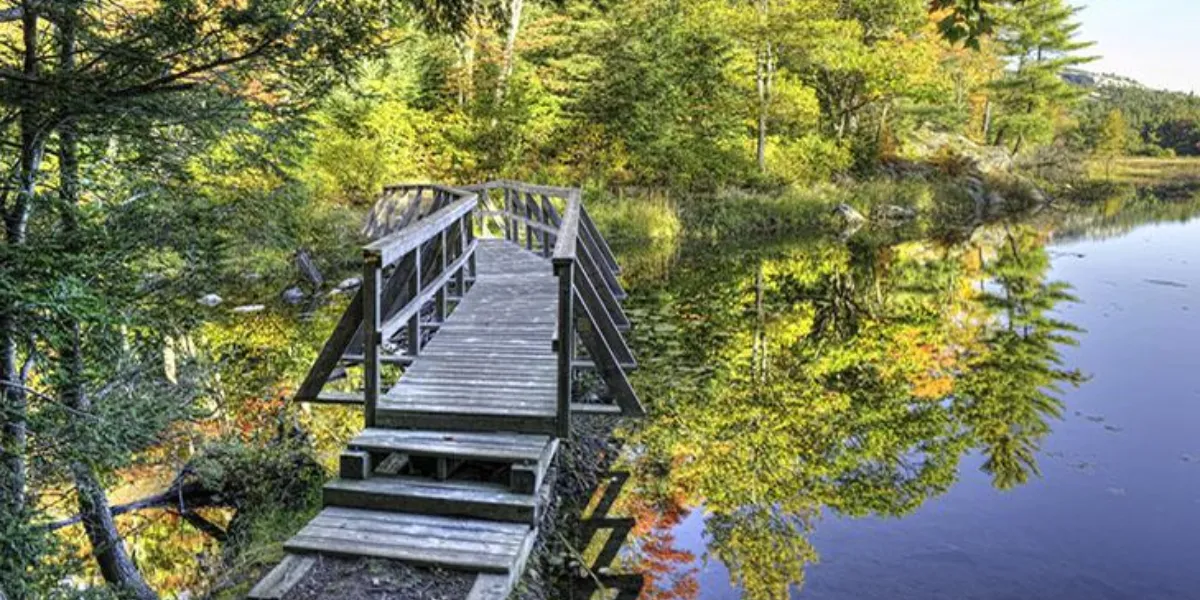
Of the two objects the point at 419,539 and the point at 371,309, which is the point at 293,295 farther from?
the point at 419,539

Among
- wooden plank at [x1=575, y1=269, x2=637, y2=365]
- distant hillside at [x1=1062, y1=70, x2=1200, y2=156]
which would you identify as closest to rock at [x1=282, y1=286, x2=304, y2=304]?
wooden plank at [x1=575, y1=269, x2=637, y2=365]

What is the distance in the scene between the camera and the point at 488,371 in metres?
5.77

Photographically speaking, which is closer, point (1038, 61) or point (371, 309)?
point (371, 309)

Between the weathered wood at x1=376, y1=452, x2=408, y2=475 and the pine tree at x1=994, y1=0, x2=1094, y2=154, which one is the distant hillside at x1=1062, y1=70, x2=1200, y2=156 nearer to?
the pine tree at x1=994, y1=0, x2=1094, y2=154

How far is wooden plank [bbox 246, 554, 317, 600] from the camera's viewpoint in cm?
350

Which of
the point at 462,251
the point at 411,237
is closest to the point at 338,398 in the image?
the point at 411,237

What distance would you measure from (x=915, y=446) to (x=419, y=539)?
5165 mm

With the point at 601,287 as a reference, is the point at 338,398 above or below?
below

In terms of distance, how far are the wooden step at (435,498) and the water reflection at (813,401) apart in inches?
45.9

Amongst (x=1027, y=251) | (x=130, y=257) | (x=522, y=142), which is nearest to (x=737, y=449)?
(x=130, y=257)

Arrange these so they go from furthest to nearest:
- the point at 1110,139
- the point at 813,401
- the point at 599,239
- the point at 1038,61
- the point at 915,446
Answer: the point at 1110,139 < the point at 1038,61 < the point at 599,239 < the point at 813,401 < the point at 915,446

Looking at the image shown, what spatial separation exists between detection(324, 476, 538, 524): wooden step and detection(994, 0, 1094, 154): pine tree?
116 ft

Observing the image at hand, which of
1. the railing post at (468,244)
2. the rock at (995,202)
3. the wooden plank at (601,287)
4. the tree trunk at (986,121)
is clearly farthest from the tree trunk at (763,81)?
the tree trunk at (986,121)

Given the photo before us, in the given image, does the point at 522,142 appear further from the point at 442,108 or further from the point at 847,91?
the point at 847,91
